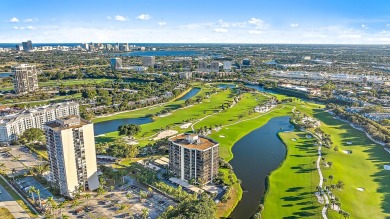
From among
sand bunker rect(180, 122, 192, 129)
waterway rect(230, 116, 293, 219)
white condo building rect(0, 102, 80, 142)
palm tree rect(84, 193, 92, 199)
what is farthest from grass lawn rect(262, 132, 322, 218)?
white condo building rect(0, 102, 80, 142)

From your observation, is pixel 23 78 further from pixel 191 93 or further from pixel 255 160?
pixel 255 160

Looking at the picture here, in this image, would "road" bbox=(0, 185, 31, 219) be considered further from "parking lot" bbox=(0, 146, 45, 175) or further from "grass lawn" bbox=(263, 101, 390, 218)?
"grass lawn" bbox=(263, 101, 390, 218)

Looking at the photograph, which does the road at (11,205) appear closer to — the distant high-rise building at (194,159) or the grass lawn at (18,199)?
the grass lawn at (18,199)

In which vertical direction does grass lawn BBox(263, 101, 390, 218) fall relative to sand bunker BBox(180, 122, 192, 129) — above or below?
below

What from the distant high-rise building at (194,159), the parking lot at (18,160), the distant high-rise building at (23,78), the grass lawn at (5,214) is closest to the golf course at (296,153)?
the distant high-rise building at (194,159)

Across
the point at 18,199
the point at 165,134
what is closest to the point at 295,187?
the point at 165,134

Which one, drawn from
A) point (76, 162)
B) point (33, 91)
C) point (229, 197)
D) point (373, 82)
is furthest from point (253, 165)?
point (373, 82)
